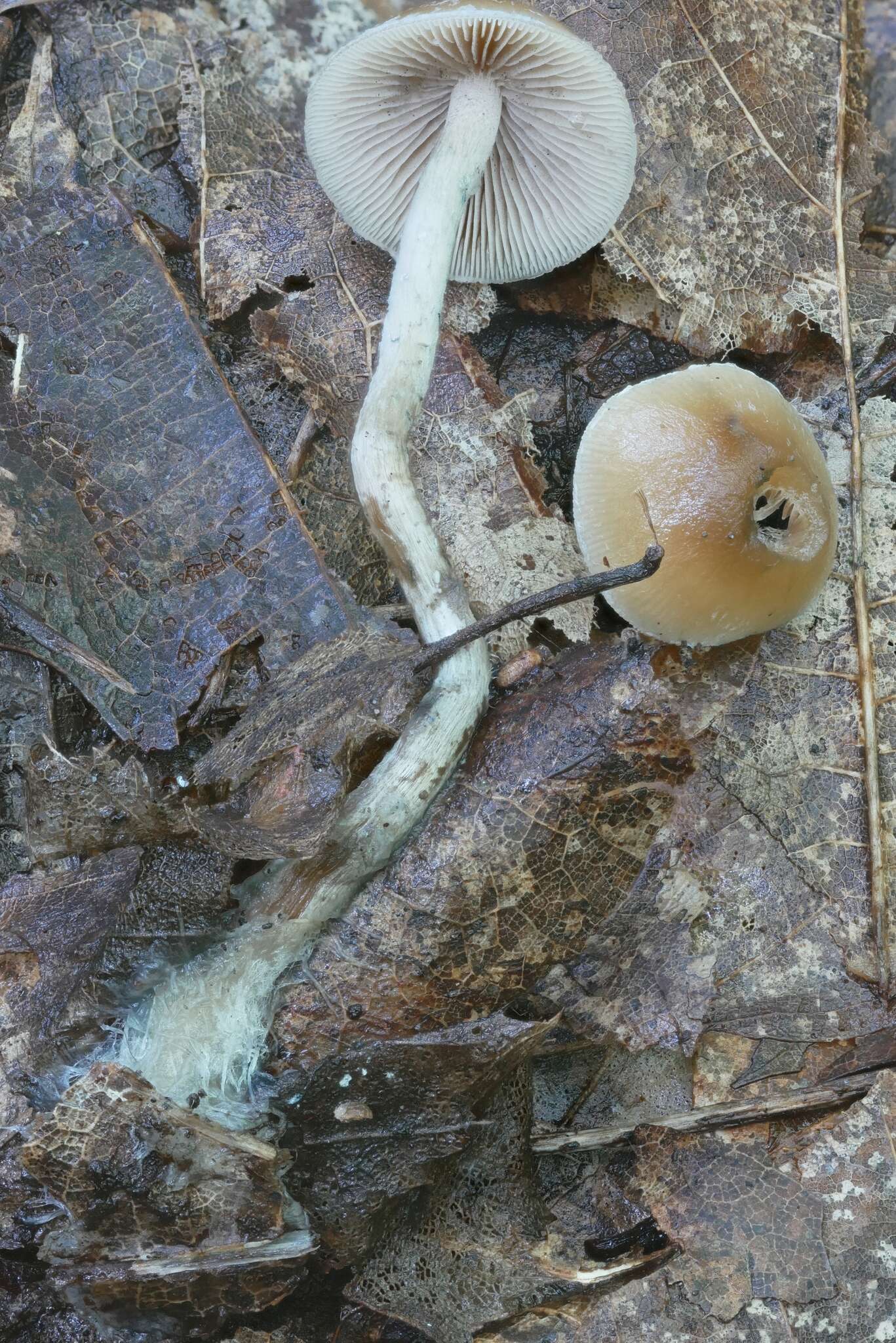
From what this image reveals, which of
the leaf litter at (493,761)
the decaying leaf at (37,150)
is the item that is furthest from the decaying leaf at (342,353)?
the decaying leaf at (37,150)

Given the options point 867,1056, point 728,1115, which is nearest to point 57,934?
point 728,1115

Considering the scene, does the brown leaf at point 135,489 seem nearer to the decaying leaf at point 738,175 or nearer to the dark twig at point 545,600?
the dark twig at point 545,600

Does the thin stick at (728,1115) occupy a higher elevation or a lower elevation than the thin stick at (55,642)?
lower

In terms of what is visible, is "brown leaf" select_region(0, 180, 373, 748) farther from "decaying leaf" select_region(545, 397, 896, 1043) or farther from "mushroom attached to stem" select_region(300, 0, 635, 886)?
"decaying leaf" select_region(545, 397, 896, 1043)

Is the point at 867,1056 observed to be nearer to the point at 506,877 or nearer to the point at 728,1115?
the point at 728,1115

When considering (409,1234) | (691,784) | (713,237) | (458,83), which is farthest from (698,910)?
A: (458,83)

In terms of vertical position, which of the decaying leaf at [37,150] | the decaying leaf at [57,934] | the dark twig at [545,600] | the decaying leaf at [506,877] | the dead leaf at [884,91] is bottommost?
the decaying leaf at [506,877]

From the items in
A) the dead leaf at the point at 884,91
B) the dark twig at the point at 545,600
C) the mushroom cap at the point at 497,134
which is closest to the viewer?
the dark twig at the point at 545,600

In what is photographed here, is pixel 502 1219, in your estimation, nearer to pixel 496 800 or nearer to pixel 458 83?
pixel 496 800
